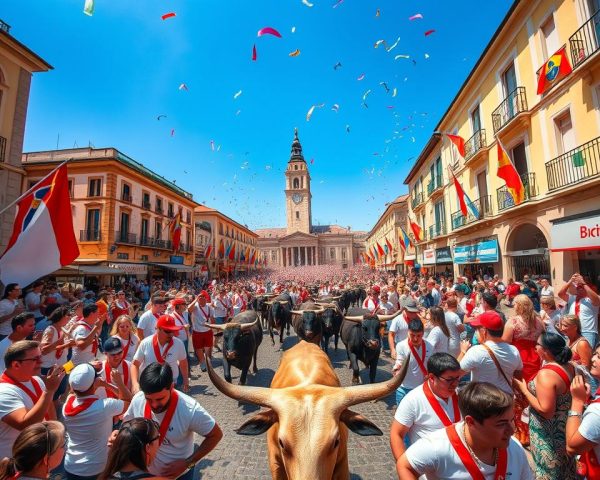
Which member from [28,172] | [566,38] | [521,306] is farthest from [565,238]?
[28,172]

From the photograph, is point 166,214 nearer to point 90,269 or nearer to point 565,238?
point 90,269

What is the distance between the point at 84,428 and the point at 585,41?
49.8 feet

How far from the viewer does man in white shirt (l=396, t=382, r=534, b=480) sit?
164 cm

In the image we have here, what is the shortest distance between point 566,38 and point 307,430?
1463 cm

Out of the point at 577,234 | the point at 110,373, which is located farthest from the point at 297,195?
the point at 110,373

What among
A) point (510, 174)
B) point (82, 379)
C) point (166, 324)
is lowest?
point (82, 379)

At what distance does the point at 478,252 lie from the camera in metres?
15.7

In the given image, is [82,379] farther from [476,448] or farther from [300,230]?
Answer: [300,230]

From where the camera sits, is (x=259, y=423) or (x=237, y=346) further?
(x=237, y=346)

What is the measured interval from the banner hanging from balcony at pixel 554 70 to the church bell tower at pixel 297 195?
81.6 meters

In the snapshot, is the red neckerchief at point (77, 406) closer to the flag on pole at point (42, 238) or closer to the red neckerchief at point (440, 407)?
the red neckerchief at point (440, 407)

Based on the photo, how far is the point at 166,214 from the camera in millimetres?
32062

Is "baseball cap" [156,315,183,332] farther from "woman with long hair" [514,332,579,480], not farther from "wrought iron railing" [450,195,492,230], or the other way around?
"wrought iron railing" [450,195,492,230]

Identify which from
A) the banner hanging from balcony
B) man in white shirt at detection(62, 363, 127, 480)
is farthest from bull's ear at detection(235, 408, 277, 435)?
the banner hanging from balcony
